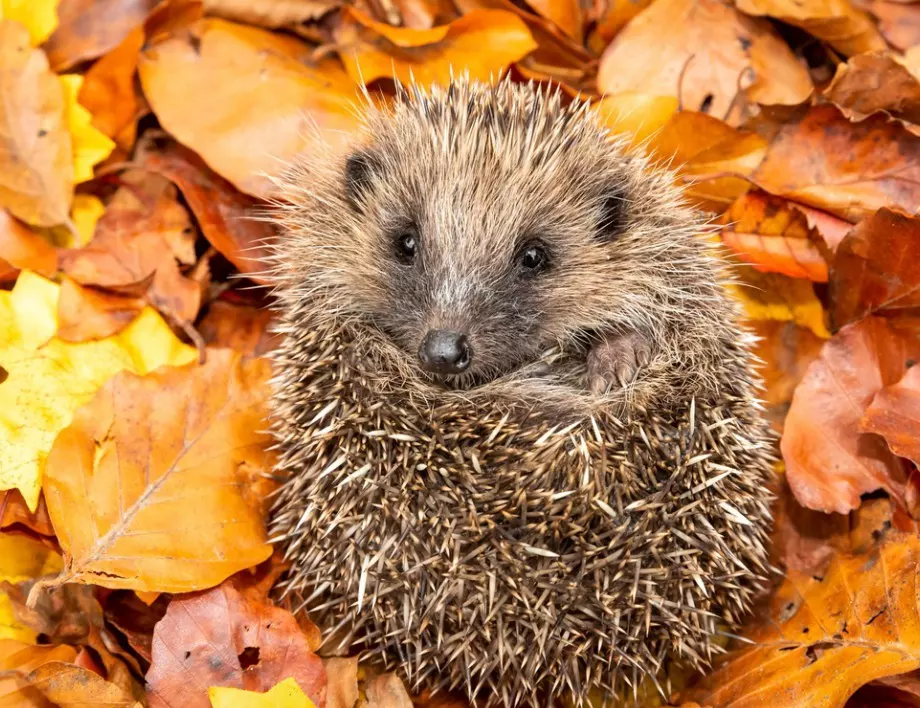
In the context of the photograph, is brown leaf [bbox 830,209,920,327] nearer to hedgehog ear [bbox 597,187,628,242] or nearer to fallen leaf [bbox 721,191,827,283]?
fallen leaf [bbox 721,191,827,283]

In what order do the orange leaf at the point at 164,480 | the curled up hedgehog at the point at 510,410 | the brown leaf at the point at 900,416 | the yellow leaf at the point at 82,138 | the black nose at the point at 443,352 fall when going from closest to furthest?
the curled up hedgehog at the point at 510,410
the black nose at the point at 443,352
the orange leaf at the point at 164,480
the brown leaf at the point at 900,416
the yellow leaf at the point at 82,138

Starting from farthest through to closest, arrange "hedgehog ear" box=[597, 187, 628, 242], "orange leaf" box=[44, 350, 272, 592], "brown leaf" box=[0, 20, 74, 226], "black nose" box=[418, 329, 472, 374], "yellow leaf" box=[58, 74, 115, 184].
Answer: "yellow leaf" box=[58, 74, 115, 184]
"brown leaf" box=[0, 20, 74, 226]
"hedgehog ear" box=[597, 187, 628, 242]
"orange leaf" box=[44, 350, 272, 592]
"black nose" box=[418, 329, 472, 374]

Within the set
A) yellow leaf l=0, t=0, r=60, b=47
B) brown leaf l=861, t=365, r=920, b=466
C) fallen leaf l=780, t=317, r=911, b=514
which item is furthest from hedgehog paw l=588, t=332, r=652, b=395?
yellow leaf l=0, t=0, r=60, b=47

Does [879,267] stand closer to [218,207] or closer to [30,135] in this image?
[218,207]

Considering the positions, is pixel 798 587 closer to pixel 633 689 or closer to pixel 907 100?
pixel 633 689

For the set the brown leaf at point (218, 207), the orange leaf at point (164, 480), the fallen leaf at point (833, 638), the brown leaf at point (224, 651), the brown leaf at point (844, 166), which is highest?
the brown leaf at point (844, 166)

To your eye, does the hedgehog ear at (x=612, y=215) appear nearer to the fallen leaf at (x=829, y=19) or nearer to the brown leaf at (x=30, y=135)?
the fallen leaf at (x=829, y=19)

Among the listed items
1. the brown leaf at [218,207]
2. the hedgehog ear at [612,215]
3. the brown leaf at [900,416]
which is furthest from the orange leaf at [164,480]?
the brown leaf at [900,416]

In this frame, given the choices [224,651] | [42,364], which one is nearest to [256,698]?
[224,651]
